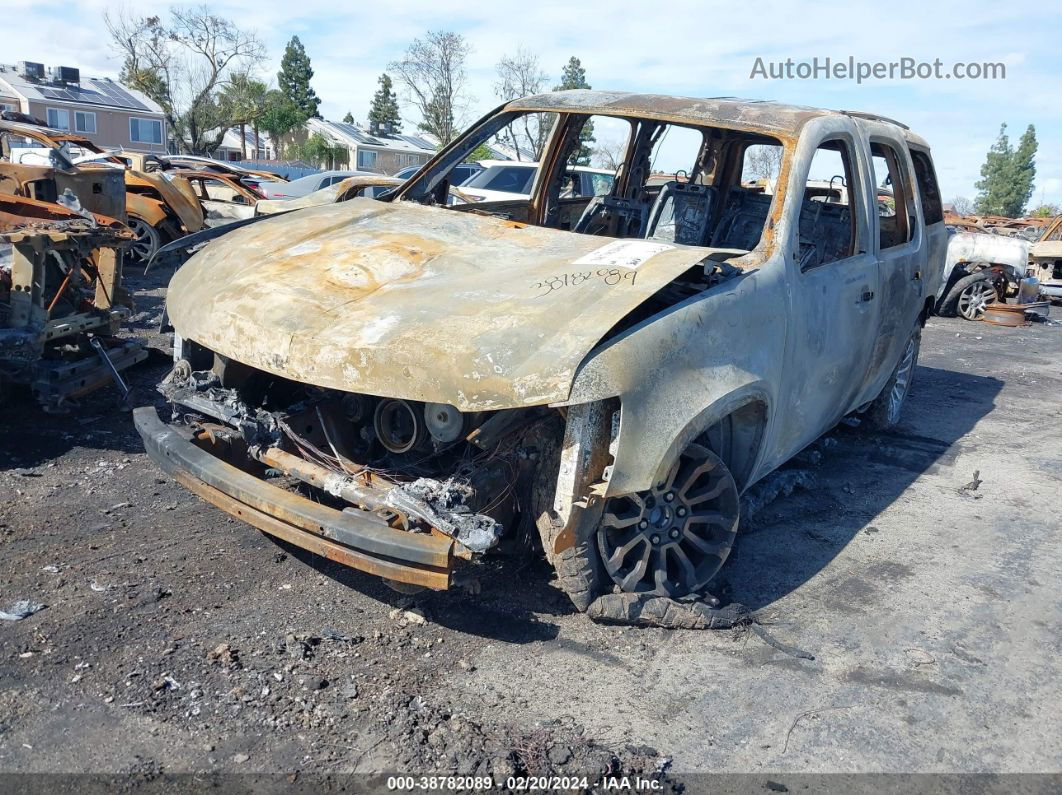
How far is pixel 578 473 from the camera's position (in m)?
2.97

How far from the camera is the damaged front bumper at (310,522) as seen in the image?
285 centimetres

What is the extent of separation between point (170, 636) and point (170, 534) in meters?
0.92

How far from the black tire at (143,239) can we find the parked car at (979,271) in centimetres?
1168

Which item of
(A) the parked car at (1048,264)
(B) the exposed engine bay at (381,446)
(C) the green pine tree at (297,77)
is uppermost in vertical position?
(C) the green pine tree at (297,77)

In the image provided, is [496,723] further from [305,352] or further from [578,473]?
[305,352]

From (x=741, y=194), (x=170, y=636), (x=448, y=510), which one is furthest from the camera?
(x=741, y=194)

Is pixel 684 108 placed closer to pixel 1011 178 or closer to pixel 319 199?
pixel 319 199

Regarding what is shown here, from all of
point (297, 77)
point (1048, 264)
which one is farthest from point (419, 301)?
point (297, 77)

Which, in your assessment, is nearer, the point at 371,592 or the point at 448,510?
the point at 448,510

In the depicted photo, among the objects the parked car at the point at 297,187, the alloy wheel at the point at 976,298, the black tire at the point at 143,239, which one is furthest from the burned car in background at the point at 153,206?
the alloy wheel at the point at 976,298

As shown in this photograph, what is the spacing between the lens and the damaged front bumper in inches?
112

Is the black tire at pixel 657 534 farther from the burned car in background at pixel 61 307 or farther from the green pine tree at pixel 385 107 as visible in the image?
the green pine tree at pixel 385 107

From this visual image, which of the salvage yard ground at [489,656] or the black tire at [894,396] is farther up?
the black tire at [894,396]

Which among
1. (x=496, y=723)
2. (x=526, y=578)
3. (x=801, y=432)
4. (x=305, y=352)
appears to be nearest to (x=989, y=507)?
(x=801, y=432)
